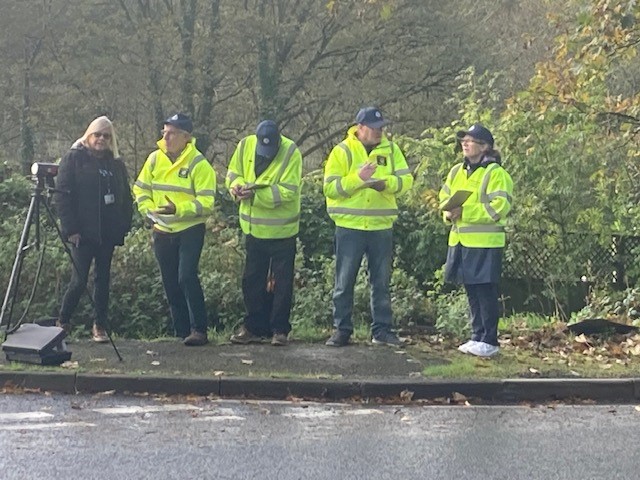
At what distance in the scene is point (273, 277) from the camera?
881cm

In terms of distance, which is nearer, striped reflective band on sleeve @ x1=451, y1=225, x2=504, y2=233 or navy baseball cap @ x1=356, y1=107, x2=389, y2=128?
striped reflective band on sleeve @ x1=451, y1=225, x2=504, y2=233

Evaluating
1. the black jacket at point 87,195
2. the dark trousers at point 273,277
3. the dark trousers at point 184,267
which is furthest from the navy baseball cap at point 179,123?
the dark trousers at point 273,277

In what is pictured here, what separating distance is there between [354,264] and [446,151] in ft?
20.2

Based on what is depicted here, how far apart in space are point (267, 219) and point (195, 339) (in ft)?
4.02

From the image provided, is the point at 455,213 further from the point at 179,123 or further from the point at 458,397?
the point at 179,123

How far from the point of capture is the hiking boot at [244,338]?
29.0 feet

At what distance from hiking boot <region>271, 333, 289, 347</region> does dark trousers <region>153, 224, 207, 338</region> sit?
0.62m

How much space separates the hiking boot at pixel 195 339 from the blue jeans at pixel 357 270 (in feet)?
3.86

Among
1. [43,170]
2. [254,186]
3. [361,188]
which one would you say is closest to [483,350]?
[361,188]

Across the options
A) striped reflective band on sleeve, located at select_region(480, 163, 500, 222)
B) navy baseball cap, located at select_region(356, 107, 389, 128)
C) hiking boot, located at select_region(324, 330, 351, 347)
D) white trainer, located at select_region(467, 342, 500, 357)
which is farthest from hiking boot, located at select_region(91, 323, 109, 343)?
striped reflective band on sleeve, located at select_region(480, 163, 500, 222)

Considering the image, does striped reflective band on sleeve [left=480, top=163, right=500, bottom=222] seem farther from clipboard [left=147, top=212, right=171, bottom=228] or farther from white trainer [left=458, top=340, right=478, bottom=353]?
clipboard [left=147, top=212, right=171, bottom=228]

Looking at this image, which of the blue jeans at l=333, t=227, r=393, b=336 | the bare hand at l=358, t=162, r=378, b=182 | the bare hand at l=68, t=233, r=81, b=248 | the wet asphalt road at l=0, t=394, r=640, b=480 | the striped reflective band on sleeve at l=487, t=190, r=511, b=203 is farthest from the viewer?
the blue jeans at l=333, t=227, r=393, b=336

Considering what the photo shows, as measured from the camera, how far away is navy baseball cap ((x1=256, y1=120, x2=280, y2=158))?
27.7ft

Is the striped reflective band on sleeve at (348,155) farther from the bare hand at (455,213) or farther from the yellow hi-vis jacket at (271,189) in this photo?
the bare hand at (455,213)
